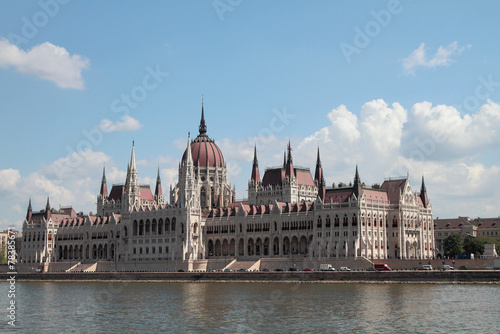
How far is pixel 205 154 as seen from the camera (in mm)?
177875

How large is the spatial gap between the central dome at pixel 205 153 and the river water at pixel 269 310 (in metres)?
74.7

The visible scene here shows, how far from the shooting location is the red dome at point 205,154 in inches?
6973

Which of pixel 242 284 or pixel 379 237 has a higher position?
pixel 379 237

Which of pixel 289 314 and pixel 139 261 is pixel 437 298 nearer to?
pixel 289 314

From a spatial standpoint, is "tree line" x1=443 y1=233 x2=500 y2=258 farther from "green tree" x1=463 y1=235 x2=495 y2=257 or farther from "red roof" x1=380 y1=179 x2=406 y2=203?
"red roof" x1=380 y1=179 x2=406 y2=203

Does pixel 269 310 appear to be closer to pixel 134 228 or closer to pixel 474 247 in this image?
pixel 474 247

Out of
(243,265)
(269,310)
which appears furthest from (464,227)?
(269,310)

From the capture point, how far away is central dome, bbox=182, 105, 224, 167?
581 feet

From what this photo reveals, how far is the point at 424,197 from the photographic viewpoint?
149m

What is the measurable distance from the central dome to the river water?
7475 centimetres

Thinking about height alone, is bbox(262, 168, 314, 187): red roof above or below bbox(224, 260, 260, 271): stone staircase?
above

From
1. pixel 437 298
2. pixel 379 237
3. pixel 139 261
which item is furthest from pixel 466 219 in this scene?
pixel 437 298

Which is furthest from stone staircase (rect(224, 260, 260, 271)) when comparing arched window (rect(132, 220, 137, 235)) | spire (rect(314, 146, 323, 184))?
spire (rect(314, 146, 323, 184))

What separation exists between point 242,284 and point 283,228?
106 ft
